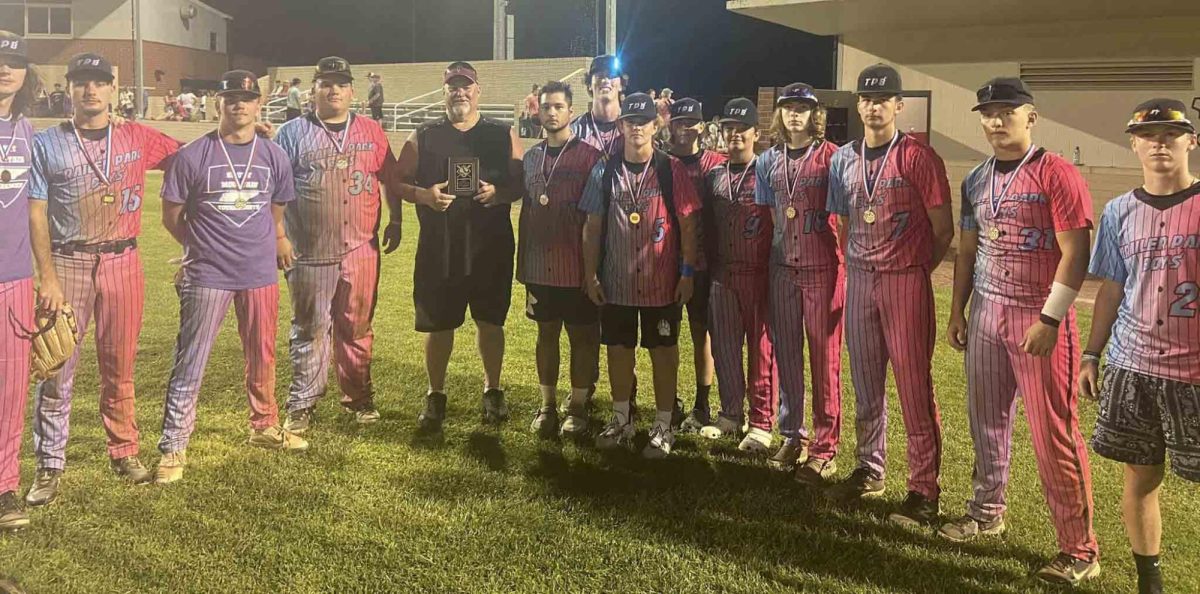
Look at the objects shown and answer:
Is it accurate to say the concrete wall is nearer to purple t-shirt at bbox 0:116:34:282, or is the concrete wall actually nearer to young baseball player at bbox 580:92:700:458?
young baseball player at bbox 580:92:700:458

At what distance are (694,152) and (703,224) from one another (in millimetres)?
501

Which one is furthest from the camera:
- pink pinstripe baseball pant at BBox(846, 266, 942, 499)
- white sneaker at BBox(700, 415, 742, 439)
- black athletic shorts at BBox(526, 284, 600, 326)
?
white sneaker at BBox(700, 415, 742, 439)

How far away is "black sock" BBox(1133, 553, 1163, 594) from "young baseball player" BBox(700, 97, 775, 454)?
2.01 metres

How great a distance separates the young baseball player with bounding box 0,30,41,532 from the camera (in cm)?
321

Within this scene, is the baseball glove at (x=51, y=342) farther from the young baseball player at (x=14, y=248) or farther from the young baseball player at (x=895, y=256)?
the young baseball player at (x=895, y=256)

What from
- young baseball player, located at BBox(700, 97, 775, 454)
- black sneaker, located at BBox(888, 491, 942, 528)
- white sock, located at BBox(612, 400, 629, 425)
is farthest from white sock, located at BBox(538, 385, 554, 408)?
black sneaker, located at BBox(888, 491, 942, 528)

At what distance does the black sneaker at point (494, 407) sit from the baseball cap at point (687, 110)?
203 cm

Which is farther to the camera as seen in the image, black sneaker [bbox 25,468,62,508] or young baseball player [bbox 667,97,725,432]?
young baseball player [bbox 667,97,725,432]

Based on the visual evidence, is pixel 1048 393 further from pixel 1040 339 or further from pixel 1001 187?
pixel 1001 187

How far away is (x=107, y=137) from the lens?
11.5 feet

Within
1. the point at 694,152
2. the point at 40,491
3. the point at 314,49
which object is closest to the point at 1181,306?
the point at 694,152

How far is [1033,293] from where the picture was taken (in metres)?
3.24

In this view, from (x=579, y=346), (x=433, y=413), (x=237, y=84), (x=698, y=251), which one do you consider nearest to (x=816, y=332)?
(x=698, y=251)

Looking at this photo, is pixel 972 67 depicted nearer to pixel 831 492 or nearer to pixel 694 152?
pixel 694 152
